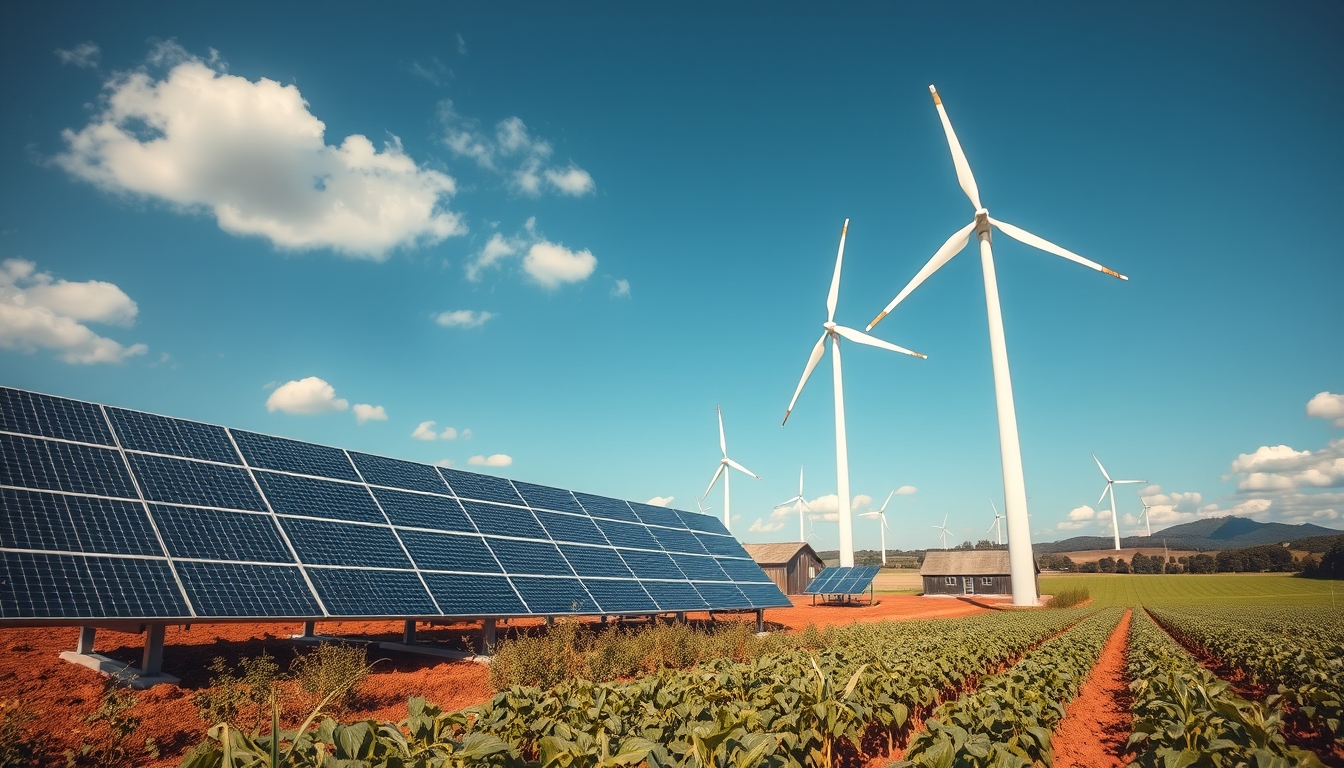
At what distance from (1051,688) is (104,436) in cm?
2177

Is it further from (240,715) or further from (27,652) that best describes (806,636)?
(27,652)

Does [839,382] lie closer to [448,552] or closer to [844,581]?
[844,581]

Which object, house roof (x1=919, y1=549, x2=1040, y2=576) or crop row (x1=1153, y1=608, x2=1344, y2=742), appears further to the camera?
house roof (x1=919, y1=549, x2=1040, y2=576)

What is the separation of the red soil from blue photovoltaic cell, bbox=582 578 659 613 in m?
4.29

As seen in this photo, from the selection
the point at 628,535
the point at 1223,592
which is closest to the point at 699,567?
the point at 628,535

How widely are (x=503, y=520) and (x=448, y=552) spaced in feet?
Answer: 12.5

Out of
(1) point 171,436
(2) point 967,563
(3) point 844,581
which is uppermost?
(1) point 171,436

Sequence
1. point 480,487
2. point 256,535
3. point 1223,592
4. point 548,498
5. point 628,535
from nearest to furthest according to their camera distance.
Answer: point 256,535
point 480,487
point 548,498
point 628,535
point 1223,592

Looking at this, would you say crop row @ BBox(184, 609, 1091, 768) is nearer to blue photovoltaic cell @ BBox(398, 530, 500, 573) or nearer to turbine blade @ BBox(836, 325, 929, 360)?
blue photovoltaic cell @ BBox(398, 530, 500, 573)

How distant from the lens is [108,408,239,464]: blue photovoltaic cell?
14.6 metres

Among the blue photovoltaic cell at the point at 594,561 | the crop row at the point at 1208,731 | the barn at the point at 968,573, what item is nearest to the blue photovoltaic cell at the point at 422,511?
the blue photovoltaic cell at the point at 594,561

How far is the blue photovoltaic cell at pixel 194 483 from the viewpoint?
1364cm

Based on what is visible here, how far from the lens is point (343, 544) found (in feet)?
51.2

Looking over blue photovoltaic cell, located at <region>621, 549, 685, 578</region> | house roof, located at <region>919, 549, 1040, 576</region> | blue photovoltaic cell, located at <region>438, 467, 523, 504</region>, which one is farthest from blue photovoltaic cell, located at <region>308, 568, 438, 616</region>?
house roof, located at <region>919, 549, 1040, 576</region>
